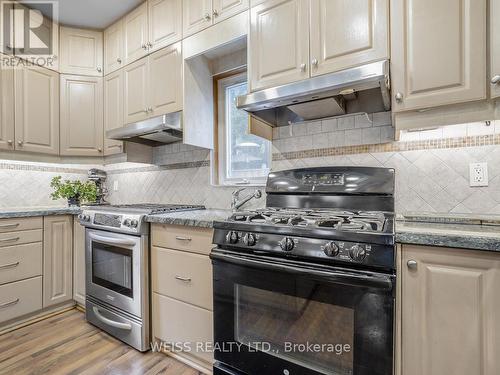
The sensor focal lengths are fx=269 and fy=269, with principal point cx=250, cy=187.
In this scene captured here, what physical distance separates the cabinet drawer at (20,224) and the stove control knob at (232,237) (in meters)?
1.86

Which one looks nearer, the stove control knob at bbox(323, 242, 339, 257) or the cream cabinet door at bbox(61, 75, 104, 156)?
the stove control knob at bbox(323, 242, 339, 257)

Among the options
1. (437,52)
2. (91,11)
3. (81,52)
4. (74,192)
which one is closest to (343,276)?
(437,52)

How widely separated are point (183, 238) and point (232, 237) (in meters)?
0.44

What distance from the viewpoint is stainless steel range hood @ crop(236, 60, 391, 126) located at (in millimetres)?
1247

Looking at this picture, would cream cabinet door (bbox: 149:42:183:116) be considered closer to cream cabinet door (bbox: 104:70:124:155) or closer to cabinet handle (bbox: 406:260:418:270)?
cream cabinet door (bbox: 104:70:124:155)

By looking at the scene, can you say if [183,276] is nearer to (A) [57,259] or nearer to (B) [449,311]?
(B) [449,311]

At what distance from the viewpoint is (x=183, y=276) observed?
1.59m

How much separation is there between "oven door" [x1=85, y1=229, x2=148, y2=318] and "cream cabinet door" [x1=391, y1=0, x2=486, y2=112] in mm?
1719

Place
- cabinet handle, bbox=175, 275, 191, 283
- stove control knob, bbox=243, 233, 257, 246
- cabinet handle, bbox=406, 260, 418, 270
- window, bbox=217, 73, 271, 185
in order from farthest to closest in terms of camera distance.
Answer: window, bbox=217, 73, 271, 185, cabinet handle, bbox=175, 275, 191, 283, stove control knob, bbox=243, 233, 257, 246, cabinet handle, bbox=406, 260, 418, 270

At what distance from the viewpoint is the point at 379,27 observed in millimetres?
1300

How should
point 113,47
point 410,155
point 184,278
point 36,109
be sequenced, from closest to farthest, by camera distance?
point 410,155 → point 184,278 → point 36,109 → point 113,47

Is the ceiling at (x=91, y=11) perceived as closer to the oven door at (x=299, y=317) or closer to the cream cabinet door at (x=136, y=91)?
the cream cabinet door at (x=136, y=91)

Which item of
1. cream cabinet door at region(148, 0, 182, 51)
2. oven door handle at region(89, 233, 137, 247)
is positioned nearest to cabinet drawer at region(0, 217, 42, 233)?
oven door handle at region(89, 233, 137, 247)

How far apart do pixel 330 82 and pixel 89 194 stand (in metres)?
2.46
